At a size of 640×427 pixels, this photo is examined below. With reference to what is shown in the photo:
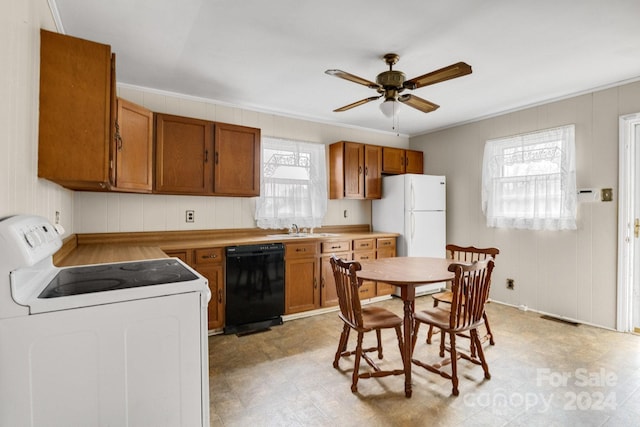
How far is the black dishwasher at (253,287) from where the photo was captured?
316cm

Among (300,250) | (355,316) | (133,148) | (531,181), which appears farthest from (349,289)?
(531,181)

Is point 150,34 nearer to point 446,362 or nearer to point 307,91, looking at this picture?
point 307,91

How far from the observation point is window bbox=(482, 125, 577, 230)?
11.4ft

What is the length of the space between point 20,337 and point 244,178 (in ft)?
8.61

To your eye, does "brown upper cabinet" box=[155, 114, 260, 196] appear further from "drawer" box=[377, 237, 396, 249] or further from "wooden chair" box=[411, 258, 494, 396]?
"wooden chair" box=[411, 258, 494, 396]

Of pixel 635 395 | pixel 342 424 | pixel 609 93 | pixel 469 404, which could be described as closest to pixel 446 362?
pixel 469 404

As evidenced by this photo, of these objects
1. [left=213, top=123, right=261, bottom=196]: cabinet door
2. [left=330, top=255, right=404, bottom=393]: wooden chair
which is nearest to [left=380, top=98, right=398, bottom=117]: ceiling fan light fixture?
[left=330, top=255, right=404, bottom=393]: wooden chair

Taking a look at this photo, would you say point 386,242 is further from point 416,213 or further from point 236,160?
point 236,160

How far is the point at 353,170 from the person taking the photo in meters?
4.38

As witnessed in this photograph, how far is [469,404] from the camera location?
201 cm

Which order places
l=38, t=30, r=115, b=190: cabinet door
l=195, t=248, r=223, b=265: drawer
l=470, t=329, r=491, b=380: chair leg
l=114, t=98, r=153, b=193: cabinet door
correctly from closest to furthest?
l=38, t=30, r=115, b=190: cabinet door → l=470, t=329, r=491, b=380: chair leg → l=114, t=98, r=153, b=193: cabinet door → l=195, t=248, r=223, b=265: drawer

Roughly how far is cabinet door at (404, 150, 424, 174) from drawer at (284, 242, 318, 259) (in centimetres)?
211

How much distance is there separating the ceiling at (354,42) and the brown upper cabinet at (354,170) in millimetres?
1001

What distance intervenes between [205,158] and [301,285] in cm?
172
